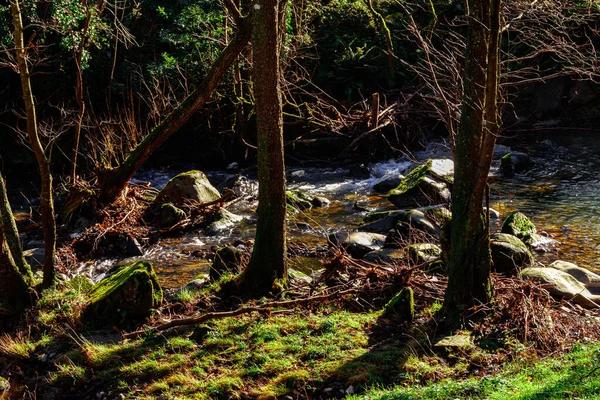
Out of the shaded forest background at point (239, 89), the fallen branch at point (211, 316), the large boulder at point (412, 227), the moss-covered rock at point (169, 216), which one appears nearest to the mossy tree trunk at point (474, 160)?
the fallen branch at point (211, 316)

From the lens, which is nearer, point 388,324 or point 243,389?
point 243,389

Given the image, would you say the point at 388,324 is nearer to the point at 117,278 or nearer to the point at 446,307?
the point at 446,307

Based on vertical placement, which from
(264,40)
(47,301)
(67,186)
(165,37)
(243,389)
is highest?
(165,37)

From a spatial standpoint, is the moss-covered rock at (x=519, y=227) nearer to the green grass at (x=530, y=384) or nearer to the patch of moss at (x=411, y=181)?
the patch of moss at (x=411, y=181)

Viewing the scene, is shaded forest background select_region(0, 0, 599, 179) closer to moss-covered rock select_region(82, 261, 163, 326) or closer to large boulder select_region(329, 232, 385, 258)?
large boulder select_region(329, 232, 385, 258)

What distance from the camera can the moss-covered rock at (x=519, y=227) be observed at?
11.8 m

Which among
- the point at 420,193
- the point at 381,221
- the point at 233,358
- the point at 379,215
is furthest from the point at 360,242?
the point at 233,358

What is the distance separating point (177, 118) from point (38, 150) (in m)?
4.06

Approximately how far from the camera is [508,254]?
9.83 m

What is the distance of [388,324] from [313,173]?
37.0 feet

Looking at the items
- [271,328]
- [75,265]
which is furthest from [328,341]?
[75,265]

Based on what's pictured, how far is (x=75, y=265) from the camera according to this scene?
12.3 m

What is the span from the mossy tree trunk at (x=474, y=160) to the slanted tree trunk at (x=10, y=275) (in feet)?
19.4

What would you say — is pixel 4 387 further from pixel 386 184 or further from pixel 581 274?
pixel 386 184
